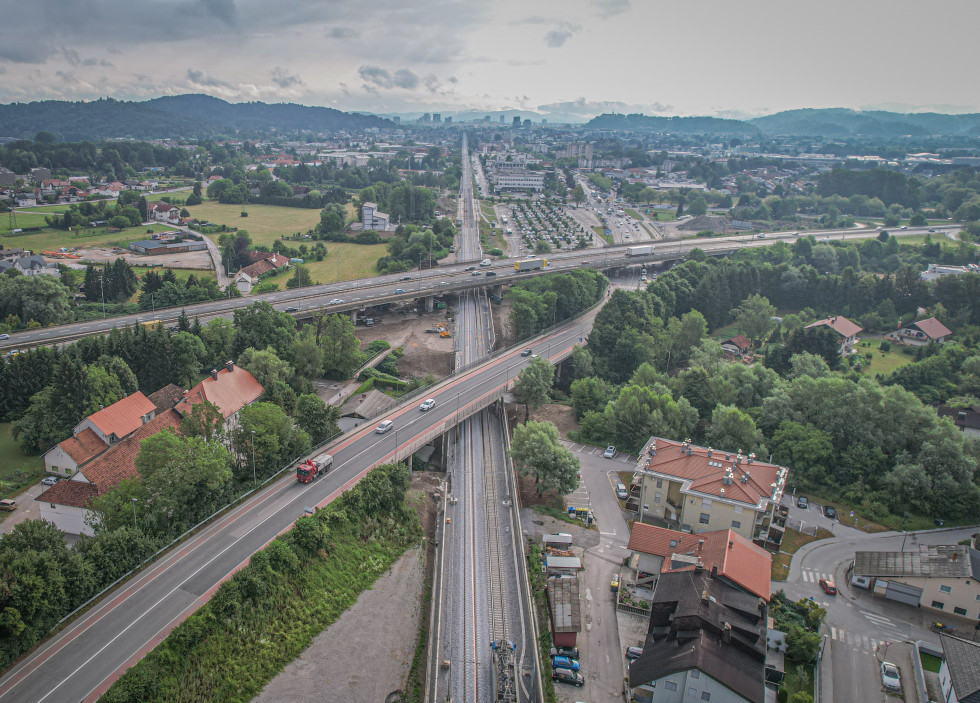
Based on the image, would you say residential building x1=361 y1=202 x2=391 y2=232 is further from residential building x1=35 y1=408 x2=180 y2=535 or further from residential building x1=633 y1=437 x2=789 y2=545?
residential building x1=633 y1=437 x2=789 y2=545

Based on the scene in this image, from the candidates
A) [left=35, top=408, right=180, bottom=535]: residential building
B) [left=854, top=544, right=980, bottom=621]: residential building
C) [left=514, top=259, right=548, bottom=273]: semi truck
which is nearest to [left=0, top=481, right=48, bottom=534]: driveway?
[left=35, top=408, right=180, bottom=535]: residential building

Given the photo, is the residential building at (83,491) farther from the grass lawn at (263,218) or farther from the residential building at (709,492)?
the grass lawn at (263,218)

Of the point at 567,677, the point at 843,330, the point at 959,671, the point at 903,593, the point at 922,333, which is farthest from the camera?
the point at 922,333

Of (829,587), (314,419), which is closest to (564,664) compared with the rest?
(829,587)

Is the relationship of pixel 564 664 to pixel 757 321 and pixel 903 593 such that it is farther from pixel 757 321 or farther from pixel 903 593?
pixel 757 321

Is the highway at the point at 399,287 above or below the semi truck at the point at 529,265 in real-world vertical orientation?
below

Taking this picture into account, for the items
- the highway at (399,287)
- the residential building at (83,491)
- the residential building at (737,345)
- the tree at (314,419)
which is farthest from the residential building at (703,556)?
the highway at (399,287)
